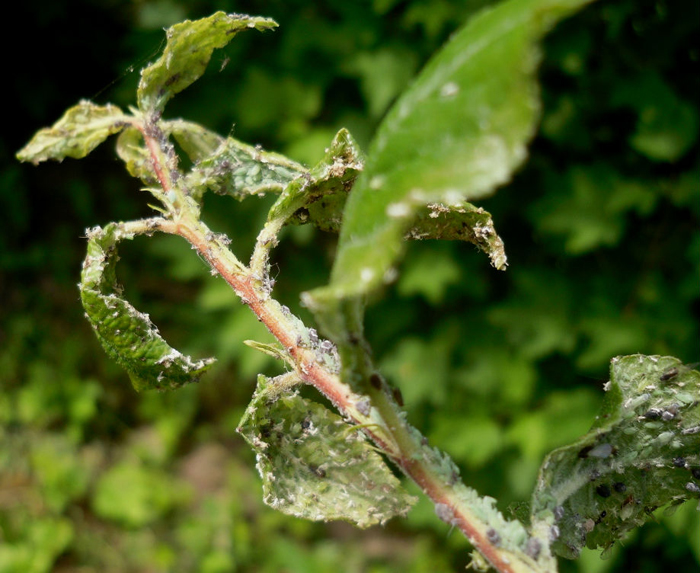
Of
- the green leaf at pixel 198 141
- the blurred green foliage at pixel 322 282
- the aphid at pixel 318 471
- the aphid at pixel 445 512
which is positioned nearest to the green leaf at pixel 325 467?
the aphid at pixel 318 471

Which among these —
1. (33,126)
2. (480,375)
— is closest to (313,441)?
(480,375)

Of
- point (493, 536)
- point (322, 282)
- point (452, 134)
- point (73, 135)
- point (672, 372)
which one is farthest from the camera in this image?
point (322, 282)

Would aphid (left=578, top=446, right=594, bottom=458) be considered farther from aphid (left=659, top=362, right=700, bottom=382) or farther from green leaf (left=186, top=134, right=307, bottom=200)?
green leaf (left=186, top=134, right=307, bottom=200)

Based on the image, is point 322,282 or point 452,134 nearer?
point 452,134

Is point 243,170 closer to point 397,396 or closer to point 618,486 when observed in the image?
point 397,396

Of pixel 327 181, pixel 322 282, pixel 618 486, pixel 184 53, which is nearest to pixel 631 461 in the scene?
pixel 618 486

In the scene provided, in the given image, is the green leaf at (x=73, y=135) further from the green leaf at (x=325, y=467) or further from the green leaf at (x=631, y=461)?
the green leaf at (x=631, y=461)

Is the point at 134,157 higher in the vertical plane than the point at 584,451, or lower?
higher
